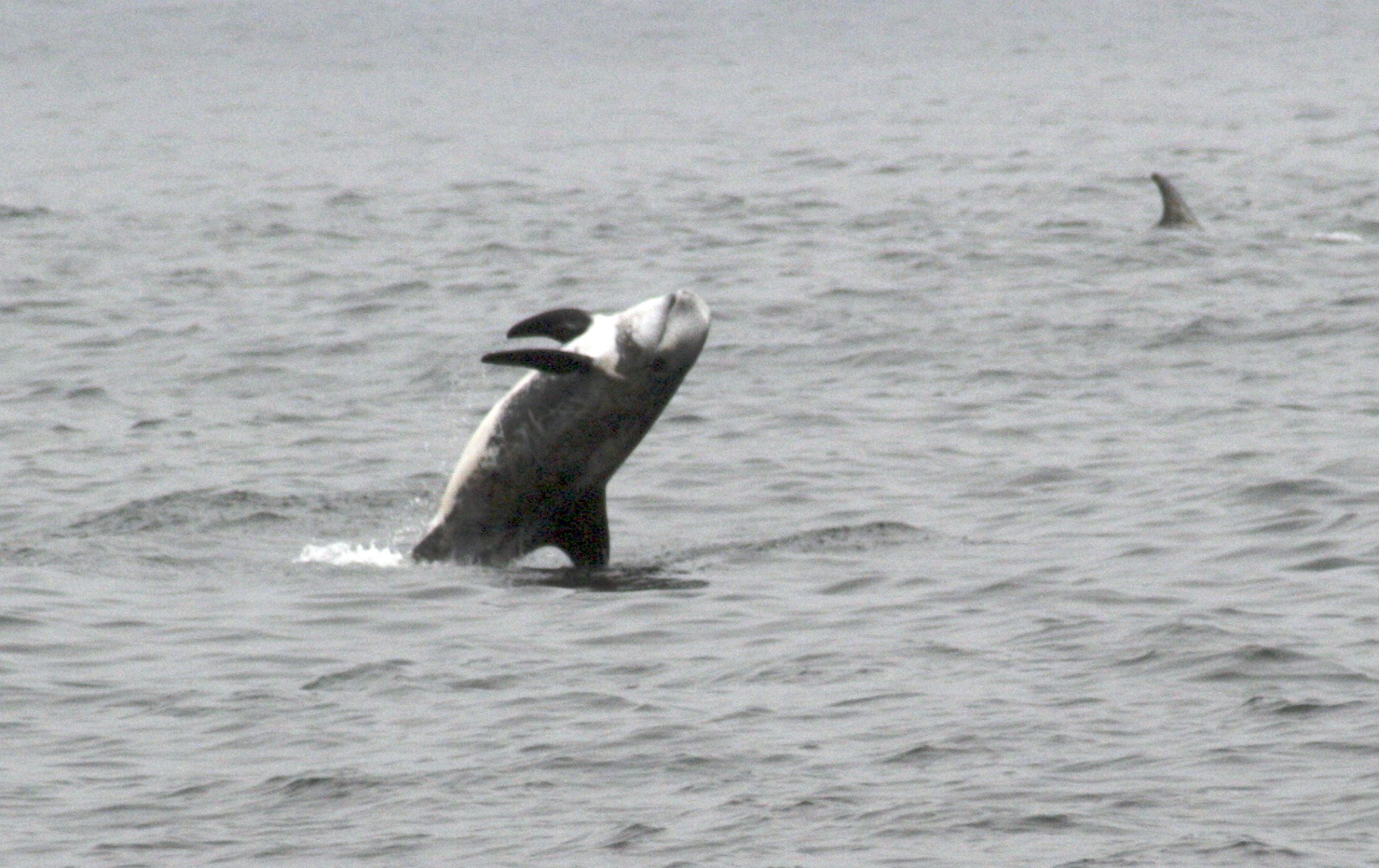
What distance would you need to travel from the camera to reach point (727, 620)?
621 inches

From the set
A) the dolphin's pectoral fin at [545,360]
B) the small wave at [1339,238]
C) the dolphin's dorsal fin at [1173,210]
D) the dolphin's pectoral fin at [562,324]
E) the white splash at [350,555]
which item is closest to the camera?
the dolphin's pectoral fin at [545,360]

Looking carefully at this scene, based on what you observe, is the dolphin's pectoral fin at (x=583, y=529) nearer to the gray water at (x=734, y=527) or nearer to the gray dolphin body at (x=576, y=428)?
the gray dolphin body at (x=576, y=428)

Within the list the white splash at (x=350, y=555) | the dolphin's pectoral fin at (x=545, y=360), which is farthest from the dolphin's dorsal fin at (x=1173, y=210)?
the dolphin's pectoral fin at (x=545, y=360)

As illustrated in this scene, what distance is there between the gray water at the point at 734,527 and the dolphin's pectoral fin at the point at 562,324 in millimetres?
1498

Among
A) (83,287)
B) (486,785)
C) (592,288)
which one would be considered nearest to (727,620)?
(486,785)

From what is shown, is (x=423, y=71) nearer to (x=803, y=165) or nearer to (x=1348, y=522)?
(x=803, y=165)

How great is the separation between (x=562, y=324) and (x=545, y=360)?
33.5 inches

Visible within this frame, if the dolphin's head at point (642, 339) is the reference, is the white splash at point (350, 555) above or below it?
below

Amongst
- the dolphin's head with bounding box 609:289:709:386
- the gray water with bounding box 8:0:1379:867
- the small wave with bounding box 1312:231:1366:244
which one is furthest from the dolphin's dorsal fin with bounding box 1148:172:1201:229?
the dolphin's head with bounding box 609:289:709:386

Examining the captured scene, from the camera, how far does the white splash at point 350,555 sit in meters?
17.9

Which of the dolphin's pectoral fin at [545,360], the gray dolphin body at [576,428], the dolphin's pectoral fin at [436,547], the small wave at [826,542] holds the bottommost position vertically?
the small wave at [826,542]

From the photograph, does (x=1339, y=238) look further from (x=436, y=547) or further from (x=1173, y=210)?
(x=436, y=547)

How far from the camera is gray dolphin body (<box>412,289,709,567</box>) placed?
56.6ft

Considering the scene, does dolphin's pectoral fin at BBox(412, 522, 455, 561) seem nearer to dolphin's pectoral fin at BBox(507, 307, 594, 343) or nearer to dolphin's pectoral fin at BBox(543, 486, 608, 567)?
dolphin's pectoral fin at BBox(543, 486, 608, 567)
